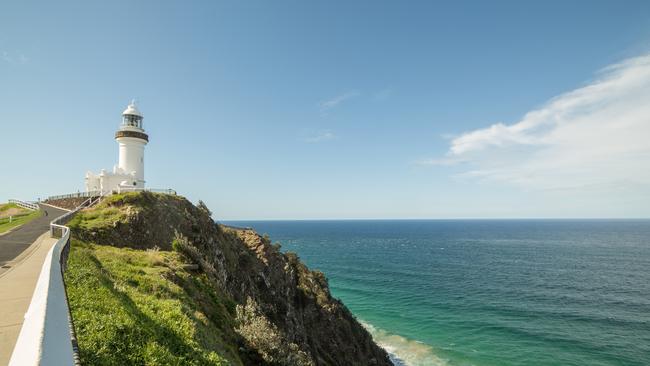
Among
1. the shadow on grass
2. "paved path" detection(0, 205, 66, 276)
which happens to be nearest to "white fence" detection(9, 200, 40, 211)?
"paved path" detection(0, 205, 66, 276)

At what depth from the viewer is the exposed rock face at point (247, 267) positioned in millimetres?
24047

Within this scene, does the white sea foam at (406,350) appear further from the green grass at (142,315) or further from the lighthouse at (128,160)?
the lighthouse at (128,160)

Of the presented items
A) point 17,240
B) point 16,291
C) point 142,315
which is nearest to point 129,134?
point 17,240

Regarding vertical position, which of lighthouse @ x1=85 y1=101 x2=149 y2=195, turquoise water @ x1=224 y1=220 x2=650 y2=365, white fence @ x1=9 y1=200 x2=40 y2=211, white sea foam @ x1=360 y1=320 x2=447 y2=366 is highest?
lighthouse @ x1=85 y1=101 x2=149 y2=195

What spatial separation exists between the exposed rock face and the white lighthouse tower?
11.7 meters

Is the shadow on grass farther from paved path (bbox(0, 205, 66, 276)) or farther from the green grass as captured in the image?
paved path (bbox(0, 205, 66, 276))

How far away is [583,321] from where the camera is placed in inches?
1738

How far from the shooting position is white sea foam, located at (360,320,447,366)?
35.7 metres

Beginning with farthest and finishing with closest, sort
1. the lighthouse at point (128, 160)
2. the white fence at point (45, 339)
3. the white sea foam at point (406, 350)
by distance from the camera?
the lighthouse at point (128, 160), the white sea foam at point (406, 350), the white fence at point (45, 339)

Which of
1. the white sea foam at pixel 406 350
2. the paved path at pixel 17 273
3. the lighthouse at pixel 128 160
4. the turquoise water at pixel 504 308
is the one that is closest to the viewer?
the paved path at pixel 17 273

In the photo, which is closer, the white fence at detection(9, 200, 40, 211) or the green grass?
the green grass

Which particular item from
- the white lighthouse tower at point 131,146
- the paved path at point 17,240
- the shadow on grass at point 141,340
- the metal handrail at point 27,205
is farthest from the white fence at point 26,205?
the shadow on grass at point 141,340

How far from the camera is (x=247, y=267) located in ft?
105

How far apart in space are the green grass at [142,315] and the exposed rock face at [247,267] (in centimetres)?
392
